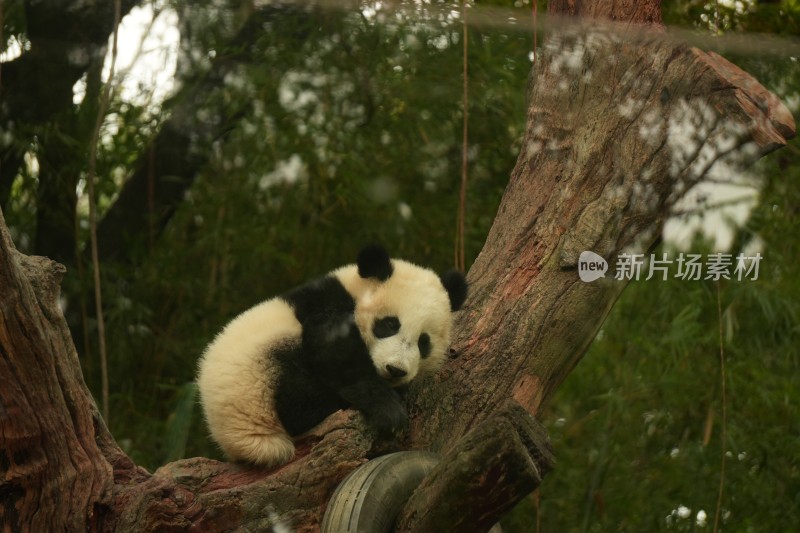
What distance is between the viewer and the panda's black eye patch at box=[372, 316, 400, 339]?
2.40m

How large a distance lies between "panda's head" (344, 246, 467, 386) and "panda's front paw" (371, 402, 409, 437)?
20 cm

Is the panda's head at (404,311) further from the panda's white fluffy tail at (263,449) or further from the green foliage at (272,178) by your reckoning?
the green foliage at (272,178)

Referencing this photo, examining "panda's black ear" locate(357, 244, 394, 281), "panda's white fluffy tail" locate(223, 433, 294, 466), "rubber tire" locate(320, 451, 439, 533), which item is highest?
"panda's black ear" locate(357, 244, 394, 281)

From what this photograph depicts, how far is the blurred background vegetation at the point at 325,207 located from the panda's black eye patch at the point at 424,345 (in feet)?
2.40

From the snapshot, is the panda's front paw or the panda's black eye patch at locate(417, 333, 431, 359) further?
the panda's black eye patch at locate(417, 333, 431, 359)

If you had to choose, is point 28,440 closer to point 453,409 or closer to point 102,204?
point 453,409

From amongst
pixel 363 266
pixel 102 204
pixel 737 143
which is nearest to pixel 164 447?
pixel 102 204

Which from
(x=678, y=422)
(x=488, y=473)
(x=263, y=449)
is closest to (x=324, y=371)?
(x=263, y=449)

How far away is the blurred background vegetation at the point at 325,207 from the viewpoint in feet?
9.74

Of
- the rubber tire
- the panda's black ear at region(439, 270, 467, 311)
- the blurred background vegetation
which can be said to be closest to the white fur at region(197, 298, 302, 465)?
the rubber tire

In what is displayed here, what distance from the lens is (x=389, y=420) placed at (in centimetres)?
209

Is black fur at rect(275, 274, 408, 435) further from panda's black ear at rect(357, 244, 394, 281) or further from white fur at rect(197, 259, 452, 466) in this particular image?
panda's black ear at rect(357, 244, 394, 281)

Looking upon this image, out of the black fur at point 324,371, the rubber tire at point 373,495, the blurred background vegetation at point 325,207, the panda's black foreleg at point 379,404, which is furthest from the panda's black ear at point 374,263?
the rubber tire at point 373,495

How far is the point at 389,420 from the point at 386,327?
0.39m
